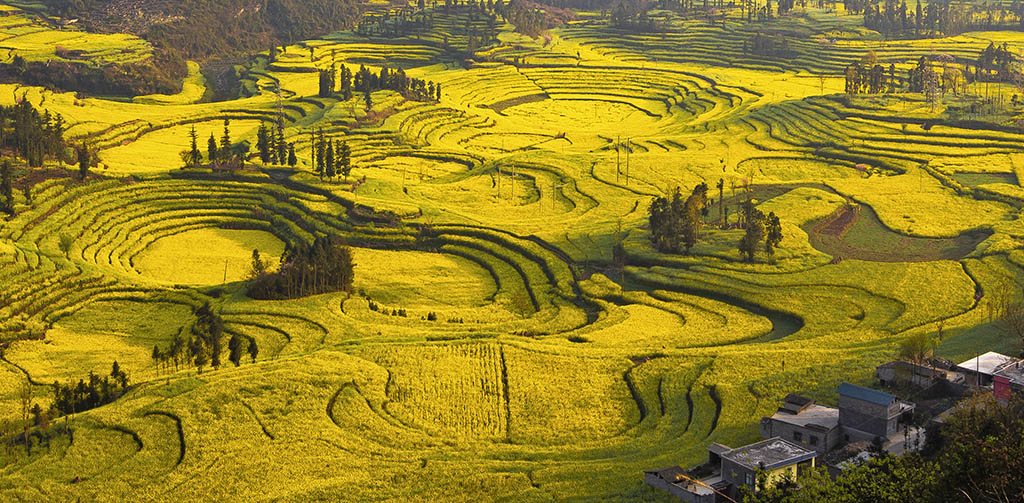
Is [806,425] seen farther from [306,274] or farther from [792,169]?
[792,169]

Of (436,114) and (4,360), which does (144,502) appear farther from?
(436,114)

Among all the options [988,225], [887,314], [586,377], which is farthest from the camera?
[988,225]

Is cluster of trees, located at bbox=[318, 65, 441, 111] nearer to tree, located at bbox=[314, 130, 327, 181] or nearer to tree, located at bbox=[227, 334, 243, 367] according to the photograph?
tree, located at bbox=[314, 130, 327, 181]

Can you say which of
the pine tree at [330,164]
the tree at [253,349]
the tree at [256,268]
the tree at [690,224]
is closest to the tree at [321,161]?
the pine tree at [330,164]

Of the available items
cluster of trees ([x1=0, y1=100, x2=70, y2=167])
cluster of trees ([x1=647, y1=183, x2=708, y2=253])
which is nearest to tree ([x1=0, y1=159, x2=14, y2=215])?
cluster of trees ([x1=0, y1=100, x2=70, y2=167])

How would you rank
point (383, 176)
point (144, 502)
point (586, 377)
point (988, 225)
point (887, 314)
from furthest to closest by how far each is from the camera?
point (383, 176), point (988, 225), point (887, 314), point (586, 377), point (144, 502)

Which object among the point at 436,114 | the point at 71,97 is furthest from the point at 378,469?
the point at 71,97
